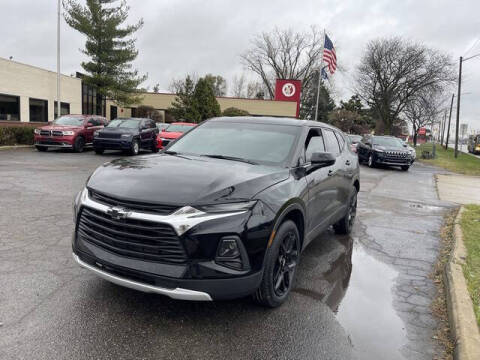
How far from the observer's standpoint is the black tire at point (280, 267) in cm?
320

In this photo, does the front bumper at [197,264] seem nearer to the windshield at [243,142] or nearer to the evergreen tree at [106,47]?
the windshield at [243,142]

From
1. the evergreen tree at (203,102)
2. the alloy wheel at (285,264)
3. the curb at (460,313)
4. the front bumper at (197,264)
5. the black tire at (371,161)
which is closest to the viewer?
the front bumper at (197,264)

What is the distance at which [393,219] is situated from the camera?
7.66m

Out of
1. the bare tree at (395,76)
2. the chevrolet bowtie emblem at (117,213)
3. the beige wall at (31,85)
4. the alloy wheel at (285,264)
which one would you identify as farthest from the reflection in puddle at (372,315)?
the bare tree at (395,76)

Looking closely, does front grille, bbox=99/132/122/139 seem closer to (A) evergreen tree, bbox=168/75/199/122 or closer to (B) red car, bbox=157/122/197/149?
(B) red car, bbox=157/122/197/149

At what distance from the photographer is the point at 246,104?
123 ft

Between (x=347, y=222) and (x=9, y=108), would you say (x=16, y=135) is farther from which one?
(x=347, y=222)

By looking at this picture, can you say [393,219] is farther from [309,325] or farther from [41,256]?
[41,256]

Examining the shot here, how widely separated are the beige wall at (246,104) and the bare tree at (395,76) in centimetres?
1964

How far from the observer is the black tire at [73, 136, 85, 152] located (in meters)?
16.7

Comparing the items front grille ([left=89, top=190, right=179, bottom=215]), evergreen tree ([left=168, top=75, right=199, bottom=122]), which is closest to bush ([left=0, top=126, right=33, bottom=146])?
evergreen tree ([left=168, top=75, right=199, bottom=122])

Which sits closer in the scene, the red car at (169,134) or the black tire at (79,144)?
the red car at (169,134)

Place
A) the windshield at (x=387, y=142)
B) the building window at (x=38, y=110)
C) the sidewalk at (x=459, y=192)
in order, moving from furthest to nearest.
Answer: the building window at (x=38, y=110), the windshield at (x=387, y=142), the sidewalk at (x=459, y=192)

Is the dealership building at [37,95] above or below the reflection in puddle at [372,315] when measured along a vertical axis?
above
